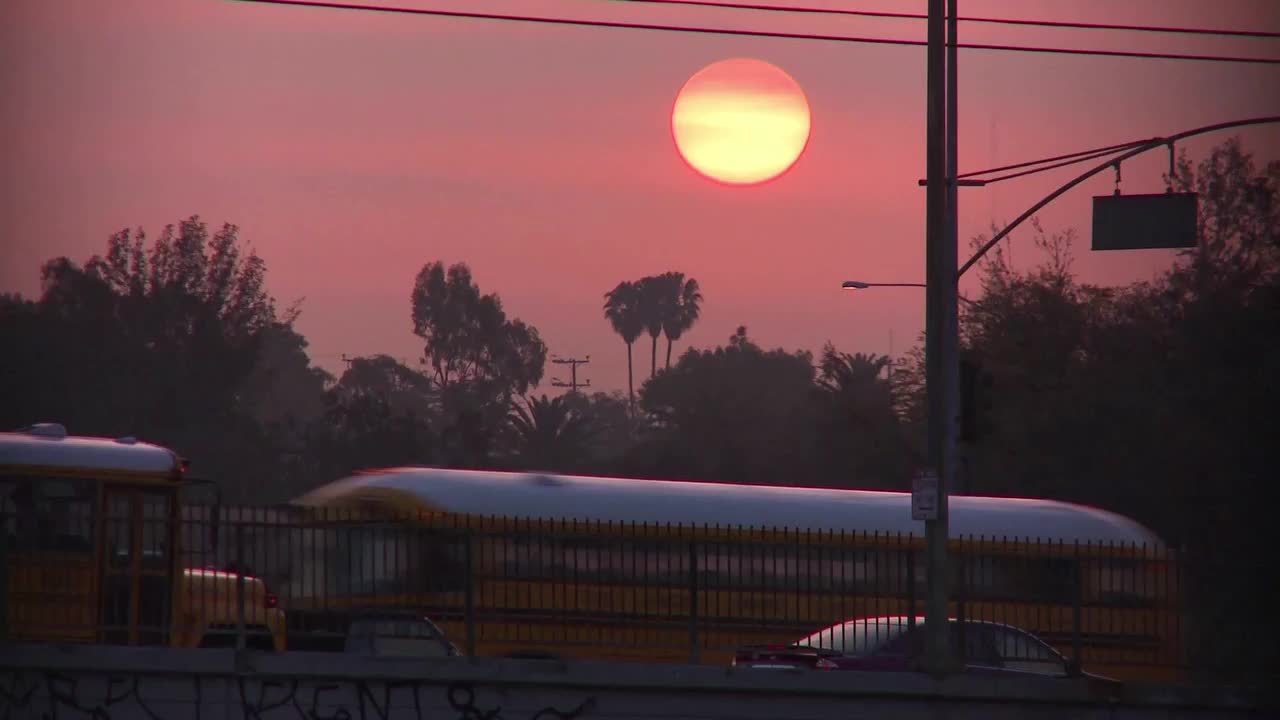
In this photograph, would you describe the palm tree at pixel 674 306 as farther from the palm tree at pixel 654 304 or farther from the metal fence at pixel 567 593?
the metal fence at pixel 567 593

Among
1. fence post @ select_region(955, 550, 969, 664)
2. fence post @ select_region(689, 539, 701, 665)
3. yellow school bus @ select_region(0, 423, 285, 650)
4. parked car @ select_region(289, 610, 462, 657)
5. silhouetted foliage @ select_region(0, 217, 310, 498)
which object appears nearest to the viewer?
parked car @ select_region(289, 610, 462, 657)

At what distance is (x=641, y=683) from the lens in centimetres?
1409

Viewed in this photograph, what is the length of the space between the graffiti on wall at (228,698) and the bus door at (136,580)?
0.60m

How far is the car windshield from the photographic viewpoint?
51.4 feet

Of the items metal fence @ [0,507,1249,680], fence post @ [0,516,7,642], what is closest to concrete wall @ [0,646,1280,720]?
fence post @ [0,516,7,642]

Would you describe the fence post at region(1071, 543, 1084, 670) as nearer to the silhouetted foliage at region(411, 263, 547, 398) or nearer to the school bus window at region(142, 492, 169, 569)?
the school bus window at region(142, 492, 169, 569)

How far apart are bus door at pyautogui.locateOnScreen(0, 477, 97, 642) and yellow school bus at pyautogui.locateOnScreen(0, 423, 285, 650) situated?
0.01 meters

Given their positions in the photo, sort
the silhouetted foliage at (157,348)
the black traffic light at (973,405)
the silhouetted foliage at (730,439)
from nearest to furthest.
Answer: the black traffic light at (973,405), the silhouetted foliage at (157,348), the silhouetted foliage at (730,439)

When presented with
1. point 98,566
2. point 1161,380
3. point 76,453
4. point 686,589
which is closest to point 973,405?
point 686,589

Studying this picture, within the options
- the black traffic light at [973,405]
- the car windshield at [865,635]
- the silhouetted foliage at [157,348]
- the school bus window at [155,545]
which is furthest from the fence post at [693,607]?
the silhouetted foliage at [157,348]

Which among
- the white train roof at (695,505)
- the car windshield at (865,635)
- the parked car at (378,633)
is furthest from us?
the white train roof at (695,505)

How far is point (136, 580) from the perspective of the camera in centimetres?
1575

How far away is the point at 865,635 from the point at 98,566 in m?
7.26

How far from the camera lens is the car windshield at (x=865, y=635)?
15672 mm
